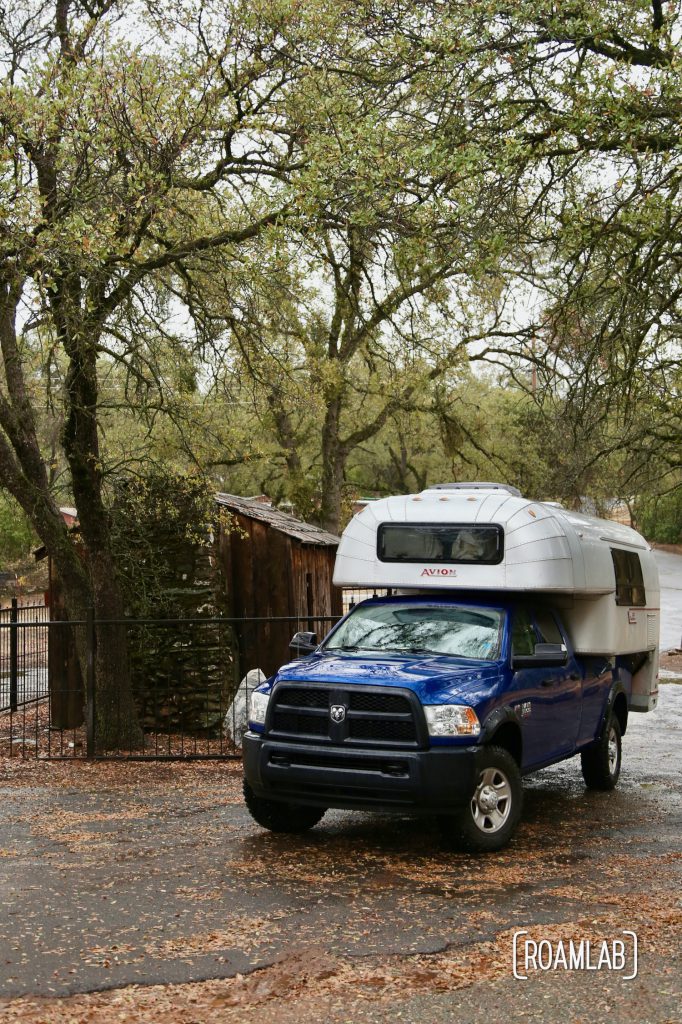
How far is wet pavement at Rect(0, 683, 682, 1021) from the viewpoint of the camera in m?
5.73

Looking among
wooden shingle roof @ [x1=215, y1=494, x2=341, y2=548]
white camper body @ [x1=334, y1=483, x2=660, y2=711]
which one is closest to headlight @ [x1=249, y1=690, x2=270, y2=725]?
white camper body @ [x1=334, y1=483, x2=660, y2=711]

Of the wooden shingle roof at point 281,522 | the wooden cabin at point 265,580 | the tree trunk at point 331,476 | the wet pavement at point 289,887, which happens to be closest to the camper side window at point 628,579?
the wet pavement at point 289,887

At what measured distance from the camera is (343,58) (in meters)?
10.5

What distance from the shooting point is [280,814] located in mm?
8828

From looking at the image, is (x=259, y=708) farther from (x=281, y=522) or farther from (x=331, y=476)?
(x=331, y=476)

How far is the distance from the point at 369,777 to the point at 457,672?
1.14 meters

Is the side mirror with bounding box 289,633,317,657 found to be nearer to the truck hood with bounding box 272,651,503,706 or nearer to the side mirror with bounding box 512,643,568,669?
the truck hood with bounding box 272,651,503,706

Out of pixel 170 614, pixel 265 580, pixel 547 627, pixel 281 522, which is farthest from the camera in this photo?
pixel 281 522

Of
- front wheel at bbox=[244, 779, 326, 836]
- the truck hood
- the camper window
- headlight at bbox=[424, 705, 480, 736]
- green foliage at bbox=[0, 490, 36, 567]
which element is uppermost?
green foliage at bbox=[0, 490, 36, 567]

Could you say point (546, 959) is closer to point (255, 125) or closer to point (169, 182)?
point (169, 182)

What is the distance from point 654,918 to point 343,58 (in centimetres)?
807

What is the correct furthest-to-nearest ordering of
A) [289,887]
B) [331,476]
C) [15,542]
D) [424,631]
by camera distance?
[15,542] → [331,476] → [424,631] → [289,887]

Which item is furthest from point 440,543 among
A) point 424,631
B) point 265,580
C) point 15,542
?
point 15,542

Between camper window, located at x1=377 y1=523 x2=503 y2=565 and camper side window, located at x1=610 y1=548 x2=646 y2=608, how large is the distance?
2.07 meters
